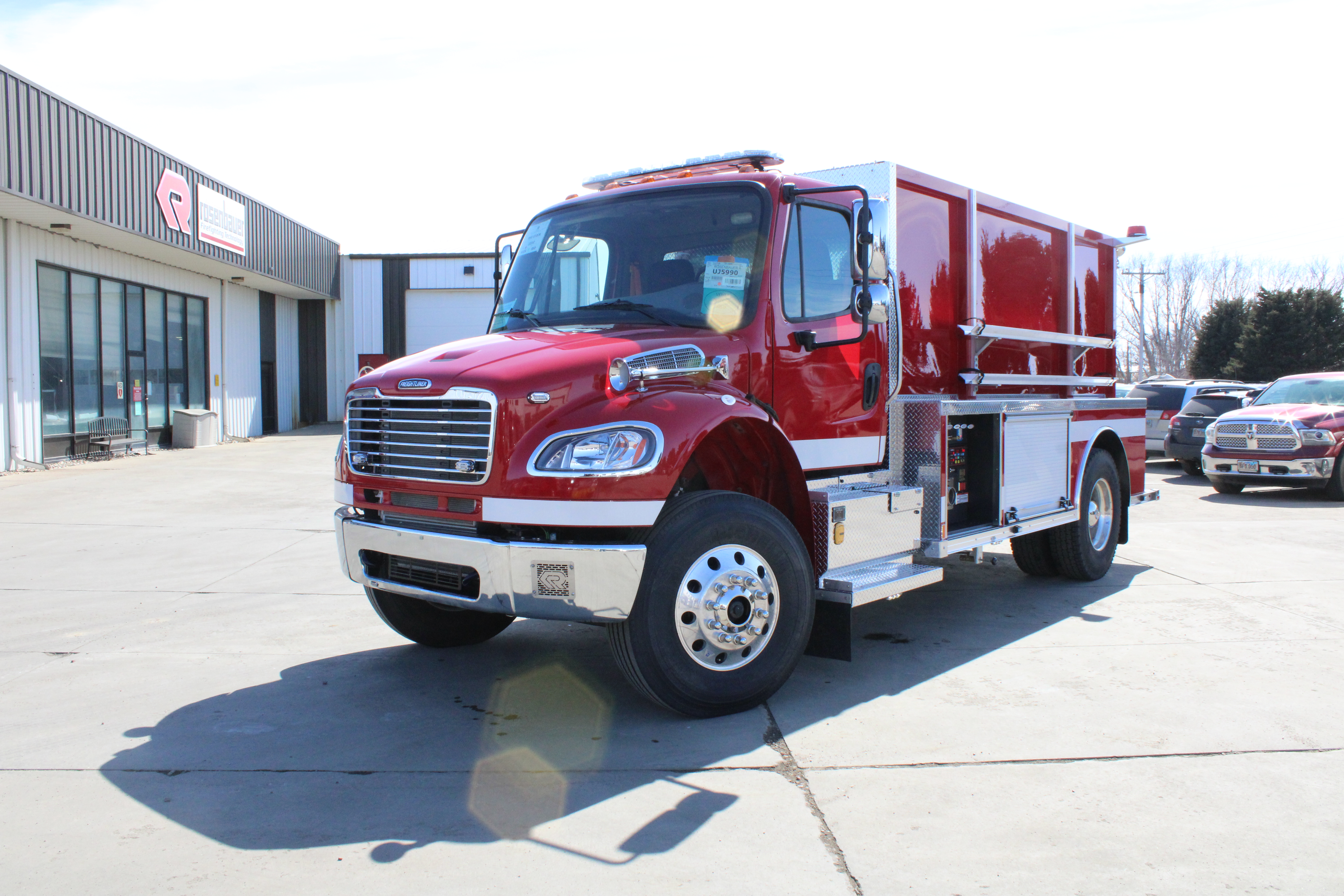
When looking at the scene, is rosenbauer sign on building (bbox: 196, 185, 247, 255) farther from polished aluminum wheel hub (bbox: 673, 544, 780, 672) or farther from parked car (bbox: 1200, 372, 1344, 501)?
polished aluminum wheel hub (bbox: 673, 544, 780, 672)

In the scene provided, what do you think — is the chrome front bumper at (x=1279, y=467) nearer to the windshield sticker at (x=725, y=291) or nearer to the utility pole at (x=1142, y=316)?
the windshield sticker at (x=725, y=291)

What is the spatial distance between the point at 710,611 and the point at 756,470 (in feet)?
3.24

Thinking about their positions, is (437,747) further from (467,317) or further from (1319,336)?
(1319,336)

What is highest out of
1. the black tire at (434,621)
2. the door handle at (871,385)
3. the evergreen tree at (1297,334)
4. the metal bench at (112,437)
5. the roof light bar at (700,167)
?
the evergreen tree at (1297,334)

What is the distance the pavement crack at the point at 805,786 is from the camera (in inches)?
124

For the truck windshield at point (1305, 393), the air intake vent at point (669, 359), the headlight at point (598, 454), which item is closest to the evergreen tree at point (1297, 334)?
the truck windshield at point (1305, 393)

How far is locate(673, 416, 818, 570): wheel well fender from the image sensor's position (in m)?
4.87

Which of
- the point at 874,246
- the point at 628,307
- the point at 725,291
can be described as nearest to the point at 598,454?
the point at 628,307

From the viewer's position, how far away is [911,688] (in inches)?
203

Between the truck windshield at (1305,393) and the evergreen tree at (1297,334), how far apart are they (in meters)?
28.6

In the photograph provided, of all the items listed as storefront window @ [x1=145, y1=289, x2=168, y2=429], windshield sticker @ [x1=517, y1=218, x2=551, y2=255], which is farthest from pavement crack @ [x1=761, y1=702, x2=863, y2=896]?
storefront window @ [x1=145, y1=289, x2=168, y2=429]

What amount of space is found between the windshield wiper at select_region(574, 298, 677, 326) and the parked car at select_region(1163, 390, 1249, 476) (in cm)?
1501

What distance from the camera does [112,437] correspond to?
19.9 m

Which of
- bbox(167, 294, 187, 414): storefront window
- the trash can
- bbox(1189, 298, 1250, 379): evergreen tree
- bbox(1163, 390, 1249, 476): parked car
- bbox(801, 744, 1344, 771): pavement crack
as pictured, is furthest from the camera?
bbox(1189, 298, 1250, 379): evergreen tree
